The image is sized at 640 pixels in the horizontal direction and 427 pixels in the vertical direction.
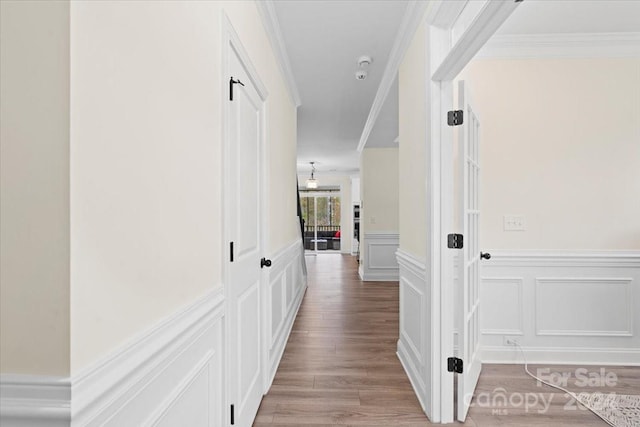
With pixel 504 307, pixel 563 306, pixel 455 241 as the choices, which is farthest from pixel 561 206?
pixel 455 241

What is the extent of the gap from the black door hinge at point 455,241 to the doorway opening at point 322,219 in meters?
8.77

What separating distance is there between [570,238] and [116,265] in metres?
3.05

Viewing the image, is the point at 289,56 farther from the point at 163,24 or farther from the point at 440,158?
the point at 163,24

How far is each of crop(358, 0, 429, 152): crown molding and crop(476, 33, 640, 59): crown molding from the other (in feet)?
2.15

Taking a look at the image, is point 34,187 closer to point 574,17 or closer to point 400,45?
point 400,45

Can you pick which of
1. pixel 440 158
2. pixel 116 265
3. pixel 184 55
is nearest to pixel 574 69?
pixel 440 158

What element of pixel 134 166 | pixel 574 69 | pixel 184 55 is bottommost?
pixel 134 166

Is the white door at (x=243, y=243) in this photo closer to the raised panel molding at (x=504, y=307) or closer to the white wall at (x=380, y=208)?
the raised panel molding at (x=504, y=307)

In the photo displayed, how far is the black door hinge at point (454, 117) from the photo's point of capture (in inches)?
72.0

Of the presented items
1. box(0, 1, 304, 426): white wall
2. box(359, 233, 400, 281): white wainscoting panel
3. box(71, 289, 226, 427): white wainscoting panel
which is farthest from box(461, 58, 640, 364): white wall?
box(359, 233, 400, 281): white wainscoting panel

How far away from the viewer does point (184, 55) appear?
102 centimetres

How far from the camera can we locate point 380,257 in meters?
6.06

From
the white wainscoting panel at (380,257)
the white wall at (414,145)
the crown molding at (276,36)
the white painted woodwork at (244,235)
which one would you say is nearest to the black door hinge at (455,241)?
the white wall at (414,145)

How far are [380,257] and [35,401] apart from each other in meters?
5.73
